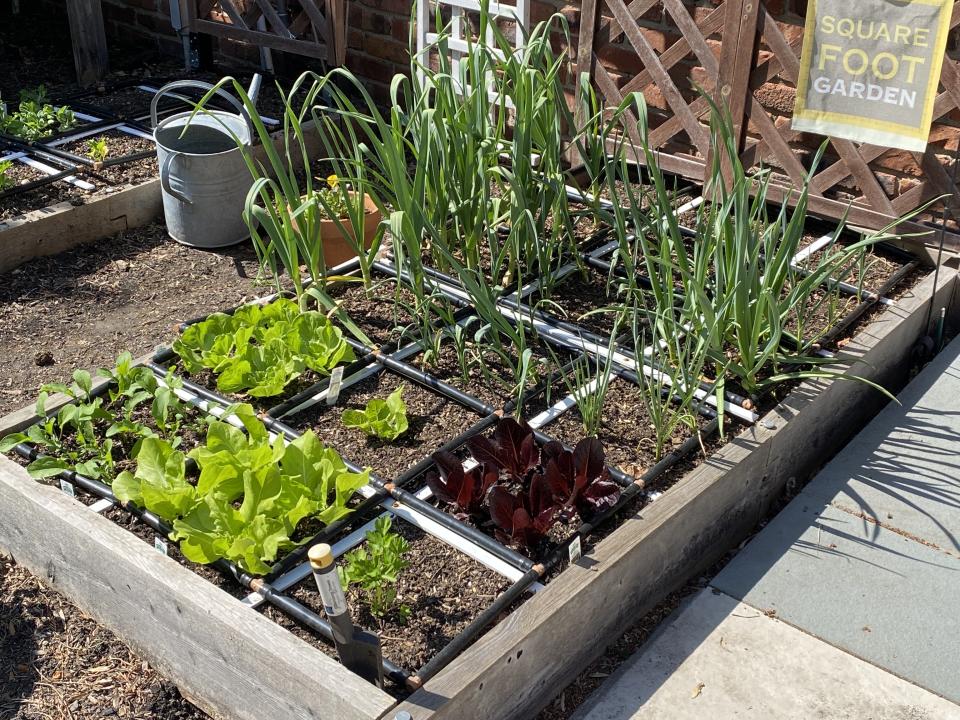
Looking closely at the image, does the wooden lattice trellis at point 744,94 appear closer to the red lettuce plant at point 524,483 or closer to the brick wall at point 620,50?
the brick wall at point 620,50

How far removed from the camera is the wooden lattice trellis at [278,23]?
4.66m

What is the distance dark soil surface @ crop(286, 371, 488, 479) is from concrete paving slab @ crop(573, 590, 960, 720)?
2.43 feet

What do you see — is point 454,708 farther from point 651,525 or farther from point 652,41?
point 652,41

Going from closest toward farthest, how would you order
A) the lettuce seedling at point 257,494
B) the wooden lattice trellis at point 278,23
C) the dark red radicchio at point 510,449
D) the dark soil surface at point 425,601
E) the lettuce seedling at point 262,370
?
the dark soil surface at point 425,601, the lettuce seedling at point 257,494, the dark red radicchio at point 510,449, the lettuce seedling at point 262,370, the wooden lattice trellis at point 278,23

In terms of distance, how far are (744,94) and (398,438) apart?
188cm

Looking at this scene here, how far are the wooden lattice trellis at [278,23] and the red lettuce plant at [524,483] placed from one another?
108 inches

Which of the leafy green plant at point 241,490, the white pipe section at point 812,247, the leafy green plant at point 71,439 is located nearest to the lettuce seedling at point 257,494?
the leafy green plant at point 241,490

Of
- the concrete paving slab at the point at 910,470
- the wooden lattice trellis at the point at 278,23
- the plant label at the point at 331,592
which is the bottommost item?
the concrete paving slab at the point at 910,470

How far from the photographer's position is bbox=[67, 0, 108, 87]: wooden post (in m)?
5.47

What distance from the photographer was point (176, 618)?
219cm

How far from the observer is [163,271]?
13.2 ft

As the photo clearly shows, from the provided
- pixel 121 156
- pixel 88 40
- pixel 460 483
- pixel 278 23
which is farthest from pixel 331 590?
pixel 88 40

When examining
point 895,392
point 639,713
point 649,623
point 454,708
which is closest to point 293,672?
point 454,708

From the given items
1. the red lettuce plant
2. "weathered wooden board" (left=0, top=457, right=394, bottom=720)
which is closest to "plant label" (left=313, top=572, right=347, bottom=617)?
"weathered wooden board" (left=0, top=457, right=394, bottom=720)
